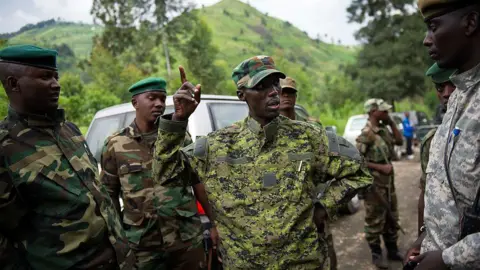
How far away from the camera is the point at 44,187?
1.97 metres

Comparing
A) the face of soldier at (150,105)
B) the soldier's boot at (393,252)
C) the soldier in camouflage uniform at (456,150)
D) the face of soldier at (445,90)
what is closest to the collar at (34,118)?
the face of soldier at (150,105)

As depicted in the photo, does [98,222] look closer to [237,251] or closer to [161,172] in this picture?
[161,172]

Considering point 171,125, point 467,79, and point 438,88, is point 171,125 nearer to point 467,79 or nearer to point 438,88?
point 467,79

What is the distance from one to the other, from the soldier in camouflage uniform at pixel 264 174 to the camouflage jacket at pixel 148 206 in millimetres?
810

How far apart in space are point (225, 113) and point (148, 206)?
57.8 inches

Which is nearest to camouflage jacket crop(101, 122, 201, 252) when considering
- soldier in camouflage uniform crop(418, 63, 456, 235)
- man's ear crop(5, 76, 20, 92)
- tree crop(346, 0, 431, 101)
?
man's ear crop(5, 76, 20, 92)

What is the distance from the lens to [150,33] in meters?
31.5

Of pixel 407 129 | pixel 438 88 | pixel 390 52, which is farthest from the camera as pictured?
pixel 390 52

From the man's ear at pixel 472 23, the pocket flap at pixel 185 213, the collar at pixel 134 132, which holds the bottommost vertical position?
the pocket flap at pixel 185 213

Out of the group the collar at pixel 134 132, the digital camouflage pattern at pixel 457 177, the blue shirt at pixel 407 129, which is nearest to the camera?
the digital camouflage pattern at pixel 457 177

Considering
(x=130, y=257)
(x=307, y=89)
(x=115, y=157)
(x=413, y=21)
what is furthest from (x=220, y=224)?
(x=307, y=89)

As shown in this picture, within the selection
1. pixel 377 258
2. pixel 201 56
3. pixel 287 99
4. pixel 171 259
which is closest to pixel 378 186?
pixel 377 258

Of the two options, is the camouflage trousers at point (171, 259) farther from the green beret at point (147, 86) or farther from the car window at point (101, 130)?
the car window at point (101, 130)

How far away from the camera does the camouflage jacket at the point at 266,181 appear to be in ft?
6.58
